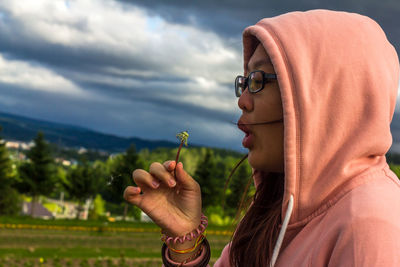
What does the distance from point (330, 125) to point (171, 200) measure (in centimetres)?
83

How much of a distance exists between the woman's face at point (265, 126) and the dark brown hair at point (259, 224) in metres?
0.25

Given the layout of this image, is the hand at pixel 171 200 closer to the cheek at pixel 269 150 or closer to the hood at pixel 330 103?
the cheek at pixel 269 150

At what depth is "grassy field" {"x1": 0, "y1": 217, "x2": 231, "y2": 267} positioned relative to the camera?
1085 centimetres

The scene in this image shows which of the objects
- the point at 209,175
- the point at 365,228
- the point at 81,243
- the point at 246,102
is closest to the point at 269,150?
the point at 246,102

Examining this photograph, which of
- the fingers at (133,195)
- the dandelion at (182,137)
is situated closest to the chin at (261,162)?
the dandelion at (182,137)

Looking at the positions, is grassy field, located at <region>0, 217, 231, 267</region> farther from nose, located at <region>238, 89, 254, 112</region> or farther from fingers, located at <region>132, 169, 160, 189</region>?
nose, located at <region>238, 89, 254, 112</region>

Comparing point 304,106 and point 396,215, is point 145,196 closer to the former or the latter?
point 304,106

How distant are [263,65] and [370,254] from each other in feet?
2.79

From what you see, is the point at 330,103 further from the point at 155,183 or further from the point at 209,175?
the point at 209,175

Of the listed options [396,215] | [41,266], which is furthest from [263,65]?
[41,266]

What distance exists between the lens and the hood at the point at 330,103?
1509mm

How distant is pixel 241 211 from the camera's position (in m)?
2.21

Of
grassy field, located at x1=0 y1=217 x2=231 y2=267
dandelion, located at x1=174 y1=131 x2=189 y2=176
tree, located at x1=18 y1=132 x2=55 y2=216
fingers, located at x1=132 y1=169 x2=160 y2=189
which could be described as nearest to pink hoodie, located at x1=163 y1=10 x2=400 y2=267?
dandelion, located at x1=174 y1=131 x2=189 y2=176

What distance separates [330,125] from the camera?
60.8 inches
